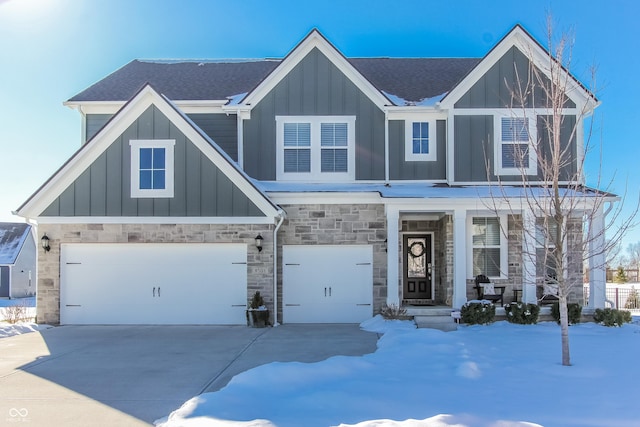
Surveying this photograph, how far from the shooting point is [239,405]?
17.8 ft

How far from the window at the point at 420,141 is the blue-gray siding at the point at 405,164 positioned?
11 cm

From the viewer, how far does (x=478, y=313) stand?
11688 millimetres

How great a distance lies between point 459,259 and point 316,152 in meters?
4.73

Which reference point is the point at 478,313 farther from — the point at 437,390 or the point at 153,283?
the point at 153,283

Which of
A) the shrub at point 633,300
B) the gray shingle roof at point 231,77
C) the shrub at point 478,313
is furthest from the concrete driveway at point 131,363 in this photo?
the shrub at point 633,300

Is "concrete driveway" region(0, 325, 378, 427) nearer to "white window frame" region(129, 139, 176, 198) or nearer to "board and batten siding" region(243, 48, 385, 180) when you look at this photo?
"white window frame" region(129, 139, 176, 198)

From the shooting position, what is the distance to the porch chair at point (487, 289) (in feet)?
42.0

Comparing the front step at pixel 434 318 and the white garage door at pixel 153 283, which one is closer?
the front step at pixel 434 318

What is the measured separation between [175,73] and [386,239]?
912 cm

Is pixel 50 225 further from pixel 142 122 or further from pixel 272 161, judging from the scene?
pixel 272 161

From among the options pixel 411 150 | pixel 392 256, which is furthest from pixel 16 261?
pixel 392 256

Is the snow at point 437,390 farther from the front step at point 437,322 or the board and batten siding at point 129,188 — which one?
the board and batten siding at point 129,188

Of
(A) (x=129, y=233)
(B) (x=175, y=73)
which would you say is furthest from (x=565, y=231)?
(B) (x=175, y=73)

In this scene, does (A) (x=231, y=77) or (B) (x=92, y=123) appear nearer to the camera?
(B) (x=92, y=123)
